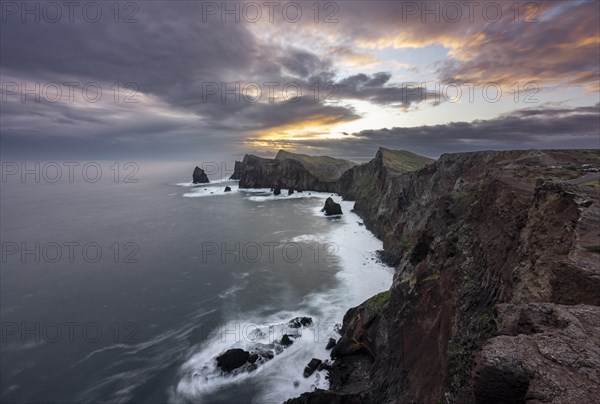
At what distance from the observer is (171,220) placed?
92562mm

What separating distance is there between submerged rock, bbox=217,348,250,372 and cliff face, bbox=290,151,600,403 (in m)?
8.05

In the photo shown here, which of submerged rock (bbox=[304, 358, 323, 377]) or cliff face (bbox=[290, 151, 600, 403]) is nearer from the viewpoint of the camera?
cliff face (bbox=[290, 151, 600, 403])

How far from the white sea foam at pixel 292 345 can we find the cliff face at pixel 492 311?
3581 mm

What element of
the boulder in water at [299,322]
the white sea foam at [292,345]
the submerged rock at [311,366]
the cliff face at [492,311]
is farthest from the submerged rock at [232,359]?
the cliff face at [492,311]

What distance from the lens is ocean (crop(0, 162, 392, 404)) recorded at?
26422 mm

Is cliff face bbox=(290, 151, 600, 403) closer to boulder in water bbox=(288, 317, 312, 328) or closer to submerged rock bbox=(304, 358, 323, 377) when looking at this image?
submerged rock bbox=(304, 358, 323, 377)

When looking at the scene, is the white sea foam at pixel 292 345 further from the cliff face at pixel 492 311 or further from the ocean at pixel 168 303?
the cliff face at pixel 492 311

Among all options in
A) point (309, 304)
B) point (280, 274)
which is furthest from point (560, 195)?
point (280, 274)

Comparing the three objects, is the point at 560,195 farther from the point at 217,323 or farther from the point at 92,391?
the point at 92,391

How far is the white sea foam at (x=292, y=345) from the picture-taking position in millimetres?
25125

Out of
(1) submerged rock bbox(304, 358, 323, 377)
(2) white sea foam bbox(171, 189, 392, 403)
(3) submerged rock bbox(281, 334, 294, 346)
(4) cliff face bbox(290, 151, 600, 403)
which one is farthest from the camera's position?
(3) submerged rock bbox(281, 334, 294, 346)

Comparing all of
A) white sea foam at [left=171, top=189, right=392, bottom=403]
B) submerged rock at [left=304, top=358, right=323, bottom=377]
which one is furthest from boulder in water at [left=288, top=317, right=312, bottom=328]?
submerged rock at [left=304, top=358, right=323, bottom=377]

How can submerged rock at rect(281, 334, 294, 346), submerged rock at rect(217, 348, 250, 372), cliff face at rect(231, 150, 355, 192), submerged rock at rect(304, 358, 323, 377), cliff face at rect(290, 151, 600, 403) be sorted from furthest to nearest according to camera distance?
cliff face at rect(231, 150, 355, 192)
submerged rock at rect(281, 334, 294, 346)
submerged rock at rect(217, 348, 250, 372)
submerged rock at rect(304, 358, 323, 377)
cliff face at rect(290, 151, 600, 403)

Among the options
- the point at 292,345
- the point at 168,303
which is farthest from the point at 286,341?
the point at 168,303
